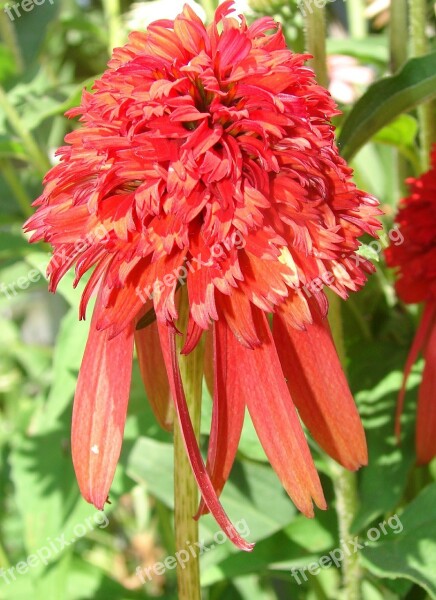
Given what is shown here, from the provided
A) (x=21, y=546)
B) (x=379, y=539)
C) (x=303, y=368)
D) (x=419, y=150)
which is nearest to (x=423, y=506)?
(x=379, y=539)

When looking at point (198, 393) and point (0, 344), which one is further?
point (0, 344)

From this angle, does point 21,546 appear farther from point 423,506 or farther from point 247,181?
point 247,181

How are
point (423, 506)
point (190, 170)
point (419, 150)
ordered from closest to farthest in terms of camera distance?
1. point (190, 170)
2. point (423, 506)
3. point (419, 150)

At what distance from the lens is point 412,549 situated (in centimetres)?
43

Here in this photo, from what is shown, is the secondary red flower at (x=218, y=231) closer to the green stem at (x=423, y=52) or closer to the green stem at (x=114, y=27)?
the green stem at (x=423, y=52)

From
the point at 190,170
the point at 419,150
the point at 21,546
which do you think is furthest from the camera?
the point at 21,546

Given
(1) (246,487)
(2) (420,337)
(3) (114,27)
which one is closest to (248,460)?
(1) (246,487)

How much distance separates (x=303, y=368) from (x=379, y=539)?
0.58ft

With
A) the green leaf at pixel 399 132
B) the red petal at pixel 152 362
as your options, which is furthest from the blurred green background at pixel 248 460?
the red petal at pixel 152 362

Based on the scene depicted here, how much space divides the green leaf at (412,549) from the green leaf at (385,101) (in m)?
0.19

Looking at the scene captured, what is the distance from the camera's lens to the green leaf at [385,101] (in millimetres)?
432

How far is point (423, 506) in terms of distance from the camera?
448mm

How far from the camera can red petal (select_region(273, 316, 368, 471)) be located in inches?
13.5

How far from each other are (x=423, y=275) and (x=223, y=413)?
0.20 meters
